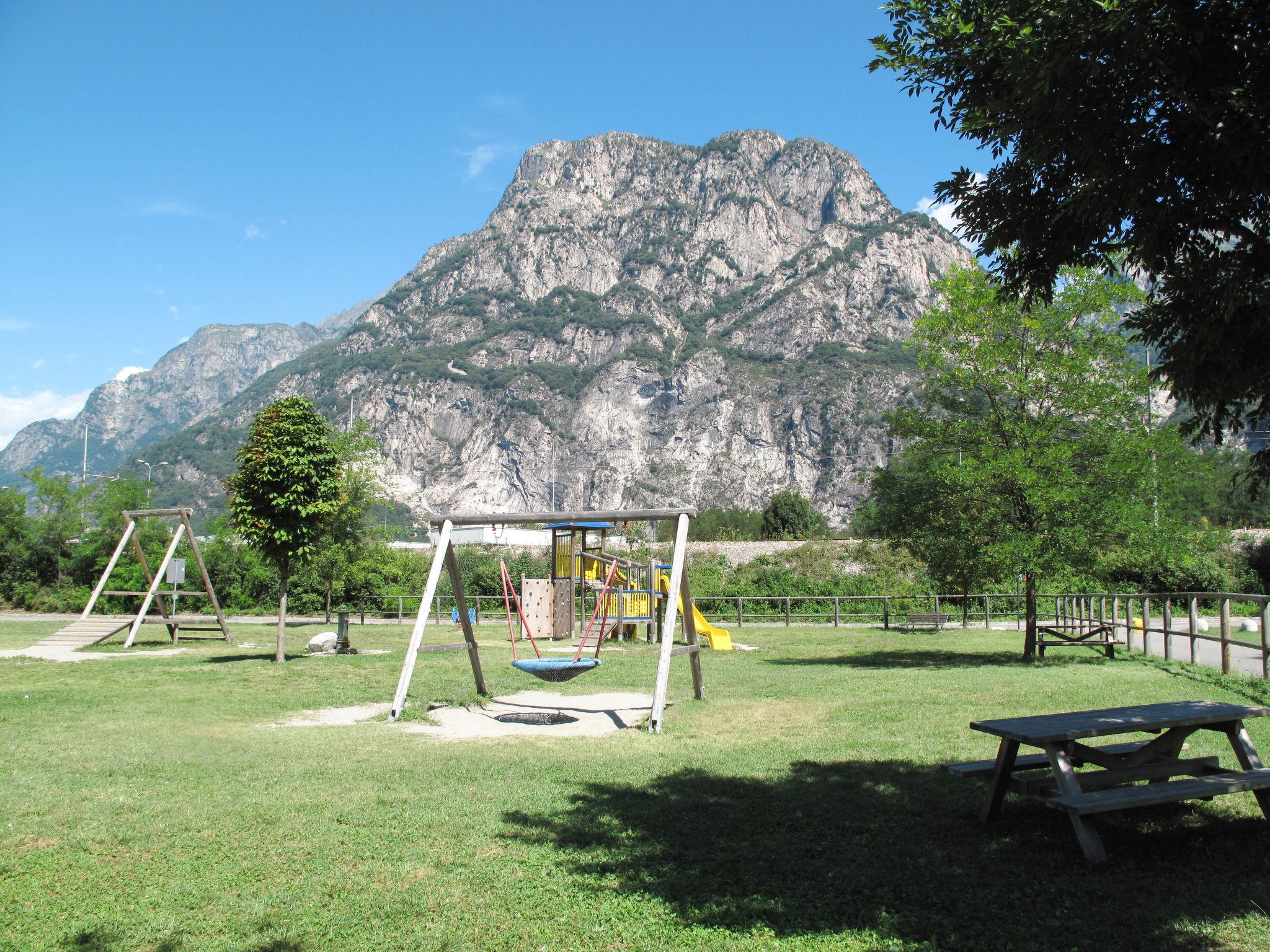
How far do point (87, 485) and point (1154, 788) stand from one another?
42719 millimetres

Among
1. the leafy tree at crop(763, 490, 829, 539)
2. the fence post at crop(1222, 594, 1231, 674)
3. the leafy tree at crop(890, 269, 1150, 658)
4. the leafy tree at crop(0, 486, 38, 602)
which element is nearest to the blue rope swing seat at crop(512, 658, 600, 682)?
the fence post at crop(1222, 594, 1231, 674)

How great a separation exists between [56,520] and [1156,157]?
1669 inches

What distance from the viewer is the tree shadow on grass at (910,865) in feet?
12.9

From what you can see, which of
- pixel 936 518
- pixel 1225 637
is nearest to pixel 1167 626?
pixel 1225 637

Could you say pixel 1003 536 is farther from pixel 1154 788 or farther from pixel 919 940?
pixel 919 940

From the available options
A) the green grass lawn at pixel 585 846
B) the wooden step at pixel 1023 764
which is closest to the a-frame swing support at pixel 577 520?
the green grass lawn at pixel 585 846

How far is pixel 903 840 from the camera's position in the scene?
5.14 m

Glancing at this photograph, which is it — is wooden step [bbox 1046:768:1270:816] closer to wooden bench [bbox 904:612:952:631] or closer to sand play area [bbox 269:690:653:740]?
sand play area [bbox 269:690:653:740]

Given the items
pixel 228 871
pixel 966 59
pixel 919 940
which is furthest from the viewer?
pixel 966 59

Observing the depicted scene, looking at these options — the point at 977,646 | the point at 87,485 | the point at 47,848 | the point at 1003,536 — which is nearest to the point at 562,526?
the point at 1003,536

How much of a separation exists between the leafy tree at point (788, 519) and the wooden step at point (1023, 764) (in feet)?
228

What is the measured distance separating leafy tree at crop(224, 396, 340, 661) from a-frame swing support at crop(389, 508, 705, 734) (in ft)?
20.1

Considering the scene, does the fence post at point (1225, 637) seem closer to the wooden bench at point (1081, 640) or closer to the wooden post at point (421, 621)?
the wooden bench at point (1081, 640)

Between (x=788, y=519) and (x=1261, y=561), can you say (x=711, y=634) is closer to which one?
(x=1261, y=561)
